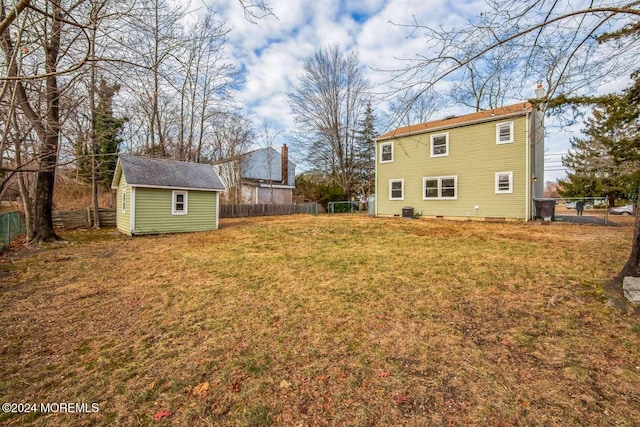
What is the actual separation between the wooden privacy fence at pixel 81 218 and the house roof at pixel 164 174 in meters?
1.69

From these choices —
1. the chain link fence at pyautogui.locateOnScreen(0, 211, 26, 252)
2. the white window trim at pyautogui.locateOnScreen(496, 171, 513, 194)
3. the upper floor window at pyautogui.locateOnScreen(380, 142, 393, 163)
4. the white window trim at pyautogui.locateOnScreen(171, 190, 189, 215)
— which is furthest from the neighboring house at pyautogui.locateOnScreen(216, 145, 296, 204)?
the white window trim at pyautogui.locateOnScreen(496, 171, 513, 194)

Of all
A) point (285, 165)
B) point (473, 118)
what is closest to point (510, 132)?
point (473, 118)

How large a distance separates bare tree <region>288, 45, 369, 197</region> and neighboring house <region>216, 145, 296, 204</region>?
402cm

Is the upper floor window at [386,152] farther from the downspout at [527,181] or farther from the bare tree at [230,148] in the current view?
the bare tree at [230,148]

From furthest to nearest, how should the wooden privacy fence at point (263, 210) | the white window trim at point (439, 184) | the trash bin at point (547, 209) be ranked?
the wooden privacy fence at point (263, 210)
the white window trim at point (439, 184)
the trash bin at point (547, 209)

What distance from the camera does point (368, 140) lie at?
26.6 meters

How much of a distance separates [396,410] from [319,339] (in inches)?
42.6

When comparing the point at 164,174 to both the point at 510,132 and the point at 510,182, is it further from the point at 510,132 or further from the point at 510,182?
the point at 510,132

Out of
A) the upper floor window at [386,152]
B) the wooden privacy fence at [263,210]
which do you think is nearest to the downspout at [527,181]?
the upper floor window at [386,152]

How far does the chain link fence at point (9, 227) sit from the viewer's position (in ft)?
24.9

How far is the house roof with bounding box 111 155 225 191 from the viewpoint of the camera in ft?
35.6

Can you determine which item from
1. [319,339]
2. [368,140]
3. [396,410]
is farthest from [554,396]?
[368,140]

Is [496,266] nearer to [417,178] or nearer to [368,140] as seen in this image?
[417,178]

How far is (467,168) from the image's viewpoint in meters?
14.0
